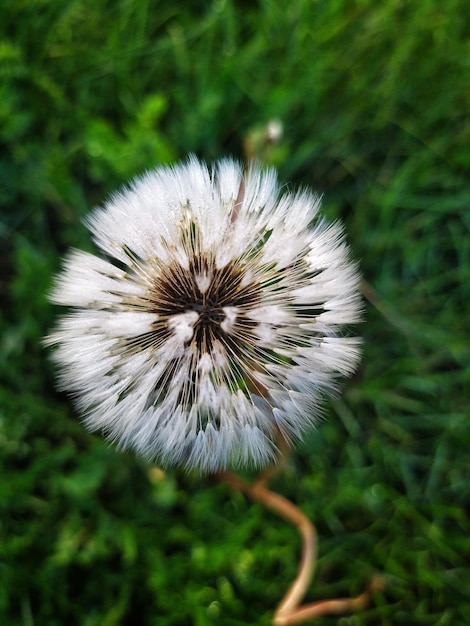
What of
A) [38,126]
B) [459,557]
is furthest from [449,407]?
[38,126]

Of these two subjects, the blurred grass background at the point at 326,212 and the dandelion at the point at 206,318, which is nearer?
the dandelion at the point at 206,318

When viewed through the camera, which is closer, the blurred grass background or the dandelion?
the dandelion

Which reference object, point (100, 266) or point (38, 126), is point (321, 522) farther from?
point (38, 126)

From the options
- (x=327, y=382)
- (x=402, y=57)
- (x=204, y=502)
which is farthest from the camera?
(x=402, y=57)

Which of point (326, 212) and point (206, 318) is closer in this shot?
point (206, 318)
